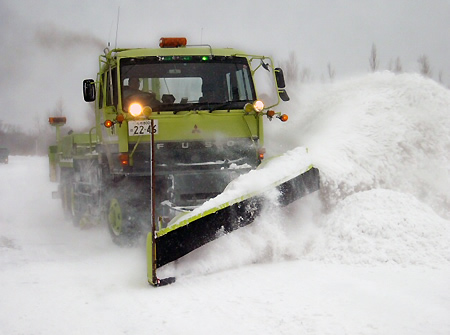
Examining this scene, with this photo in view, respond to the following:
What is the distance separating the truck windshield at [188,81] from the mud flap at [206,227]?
1.80 m

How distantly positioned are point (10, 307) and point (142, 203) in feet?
8.25

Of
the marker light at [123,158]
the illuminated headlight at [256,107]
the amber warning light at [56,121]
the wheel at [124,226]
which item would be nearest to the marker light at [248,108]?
the illuminated headlight at [256,107]

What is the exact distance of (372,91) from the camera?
8414mm

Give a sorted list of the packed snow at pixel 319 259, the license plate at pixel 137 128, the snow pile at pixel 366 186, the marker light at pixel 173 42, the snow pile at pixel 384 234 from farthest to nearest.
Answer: the marker light at pixel 173 42 → the license plate at pixel 137 128 → the snow pile at pixel 366 186 → the snow pile at pixel 384 234 → the packed snow at pixel 319 259

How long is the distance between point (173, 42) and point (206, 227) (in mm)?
3424

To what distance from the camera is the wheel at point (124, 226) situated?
690 cm

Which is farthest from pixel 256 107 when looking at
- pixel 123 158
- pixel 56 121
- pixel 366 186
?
pixel 56 121

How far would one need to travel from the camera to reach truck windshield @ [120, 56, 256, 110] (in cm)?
698

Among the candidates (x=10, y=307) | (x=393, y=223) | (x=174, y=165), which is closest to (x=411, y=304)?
(x=393, y=223)

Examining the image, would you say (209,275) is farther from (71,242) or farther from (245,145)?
(71,242)

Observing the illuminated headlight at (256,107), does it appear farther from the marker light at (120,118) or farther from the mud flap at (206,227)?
the marker light at (120,118)

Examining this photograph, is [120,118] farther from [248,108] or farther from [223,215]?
[223,215]

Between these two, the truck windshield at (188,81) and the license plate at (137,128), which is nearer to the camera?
the license plate at (137,128)

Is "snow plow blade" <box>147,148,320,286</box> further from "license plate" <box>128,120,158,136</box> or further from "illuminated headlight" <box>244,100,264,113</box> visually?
"license plate" <box>128,120,158,136</box>
